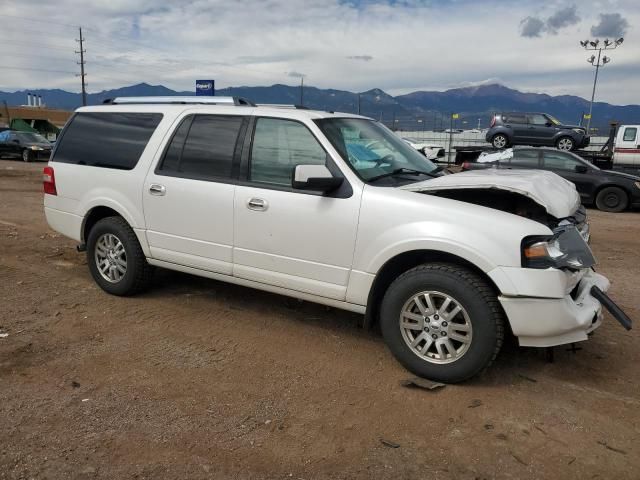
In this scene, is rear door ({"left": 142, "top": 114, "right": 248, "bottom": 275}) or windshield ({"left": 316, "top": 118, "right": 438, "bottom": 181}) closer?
windshield ({"left": 316, "top": 118, "right": 438, "bottom": 181})

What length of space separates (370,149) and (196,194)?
1.52m

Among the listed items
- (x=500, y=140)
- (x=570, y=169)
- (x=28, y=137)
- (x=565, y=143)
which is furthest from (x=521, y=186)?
(x=28, y=137)

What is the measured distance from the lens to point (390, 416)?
130 inches

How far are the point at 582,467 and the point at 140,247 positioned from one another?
4014 millimetres

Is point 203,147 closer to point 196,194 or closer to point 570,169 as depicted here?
point 196,194

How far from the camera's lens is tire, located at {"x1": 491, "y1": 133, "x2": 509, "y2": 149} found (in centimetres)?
2092

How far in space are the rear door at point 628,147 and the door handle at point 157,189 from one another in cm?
1702

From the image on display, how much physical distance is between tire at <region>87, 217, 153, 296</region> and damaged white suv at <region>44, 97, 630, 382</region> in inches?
0.6

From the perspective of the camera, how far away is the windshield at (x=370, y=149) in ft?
13.6

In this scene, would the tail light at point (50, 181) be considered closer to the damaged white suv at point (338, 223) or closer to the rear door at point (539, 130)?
the damaged white suv at point (338, 223)

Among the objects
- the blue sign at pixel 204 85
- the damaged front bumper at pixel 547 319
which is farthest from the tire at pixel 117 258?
the blue sign at pixel 204 85

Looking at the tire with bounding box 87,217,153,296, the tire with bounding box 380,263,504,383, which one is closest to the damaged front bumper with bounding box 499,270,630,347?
the tire with bounding box 380,263,504,383

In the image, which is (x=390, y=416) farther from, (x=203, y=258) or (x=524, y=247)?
(x=203, y=258)

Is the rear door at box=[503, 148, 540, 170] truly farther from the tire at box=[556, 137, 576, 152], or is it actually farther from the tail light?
the tail light
